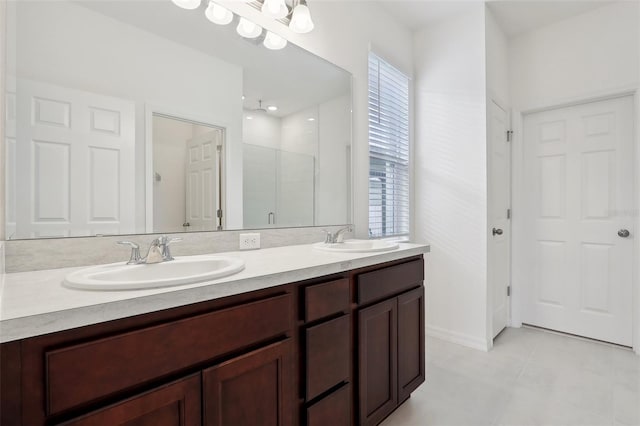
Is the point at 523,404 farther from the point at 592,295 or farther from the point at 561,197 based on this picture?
the point at 561,197

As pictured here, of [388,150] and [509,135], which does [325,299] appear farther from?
[509,135]

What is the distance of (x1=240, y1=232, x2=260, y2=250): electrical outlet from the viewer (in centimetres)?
162

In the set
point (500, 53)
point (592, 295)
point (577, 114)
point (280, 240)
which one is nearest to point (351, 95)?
point (280, 240)

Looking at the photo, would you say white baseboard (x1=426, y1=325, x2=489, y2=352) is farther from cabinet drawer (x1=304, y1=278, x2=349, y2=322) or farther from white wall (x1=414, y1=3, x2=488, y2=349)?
cabinet drawer (x1=304, y1=278, x2=349, y2=322)

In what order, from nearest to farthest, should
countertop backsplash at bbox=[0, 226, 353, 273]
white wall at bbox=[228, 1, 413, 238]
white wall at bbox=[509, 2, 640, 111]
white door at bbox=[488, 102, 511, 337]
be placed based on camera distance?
countertop backsplash at bbox=[0, 226, 353, 273] → white wall at bbox=[228, 1, 413, 238] → white wall at bbox=[509, 2, 640, 111] → white door at bbox=[488, 102, 511, 337]

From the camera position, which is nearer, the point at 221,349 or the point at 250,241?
the point at 221,349

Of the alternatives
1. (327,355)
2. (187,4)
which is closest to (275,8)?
(187,4)

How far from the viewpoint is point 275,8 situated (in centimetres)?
165

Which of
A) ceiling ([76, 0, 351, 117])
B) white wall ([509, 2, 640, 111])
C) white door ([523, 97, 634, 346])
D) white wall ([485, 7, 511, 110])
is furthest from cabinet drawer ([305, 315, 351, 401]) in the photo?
white wall ([509, 2, 640, 111])

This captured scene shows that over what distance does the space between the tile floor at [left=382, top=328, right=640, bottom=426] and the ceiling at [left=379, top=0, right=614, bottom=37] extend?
2.71m

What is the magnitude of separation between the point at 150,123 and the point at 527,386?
2.52m

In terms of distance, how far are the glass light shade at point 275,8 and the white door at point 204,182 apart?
71 centimetres

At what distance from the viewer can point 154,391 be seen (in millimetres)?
756

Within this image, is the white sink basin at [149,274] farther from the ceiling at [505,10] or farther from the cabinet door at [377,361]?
the ceiling at [505,10]
